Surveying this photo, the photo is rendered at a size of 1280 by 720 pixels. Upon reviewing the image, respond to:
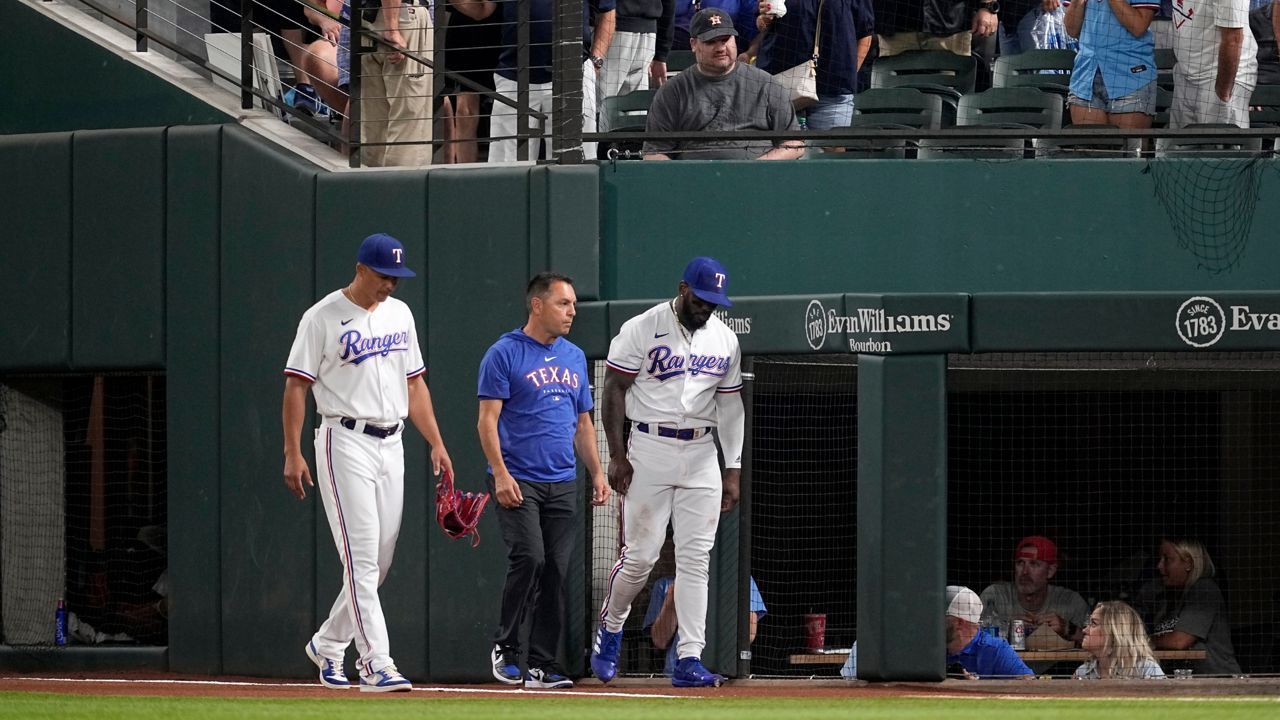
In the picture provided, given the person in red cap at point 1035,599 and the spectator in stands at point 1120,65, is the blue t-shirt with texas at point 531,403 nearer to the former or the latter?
the person in red cap at point 1035,599

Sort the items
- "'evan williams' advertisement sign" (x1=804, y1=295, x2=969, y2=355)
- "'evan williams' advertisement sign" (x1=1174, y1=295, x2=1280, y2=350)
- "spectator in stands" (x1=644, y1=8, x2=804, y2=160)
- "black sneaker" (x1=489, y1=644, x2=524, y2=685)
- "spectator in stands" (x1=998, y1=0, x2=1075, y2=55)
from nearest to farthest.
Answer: "black sneaker" (x1=489, y1=644, x2=524, y2=685) < "'evan williams' advertisement sign" (x1=1174, y1=295, x2=1280, y2=350) < "'evan williams' advertisement sign" (x1=804, y1=295, x2=969, y2=355) < "spectator in stands" (x1=644, y1=8, x2=804, y2=160) < "spectator in stands" (x1=998, y1=0, x2=1075, y2=55)

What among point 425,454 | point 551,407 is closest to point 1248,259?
point 551,407

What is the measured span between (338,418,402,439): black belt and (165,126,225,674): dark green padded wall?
195 centimetres

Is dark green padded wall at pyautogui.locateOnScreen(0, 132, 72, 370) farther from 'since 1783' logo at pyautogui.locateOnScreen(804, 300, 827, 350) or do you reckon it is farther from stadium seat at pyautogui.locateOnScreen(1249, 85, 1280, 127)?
stadium seat at pyautogui.locateOnScreen(1249, 85, 1280, 127)

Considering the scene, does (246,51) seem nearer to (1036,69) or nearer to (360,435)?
(360,435)

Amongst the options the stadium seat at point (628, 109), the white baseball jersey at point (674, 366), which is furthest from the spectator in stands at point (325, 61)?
the white baseball jersey at point (674, 366)

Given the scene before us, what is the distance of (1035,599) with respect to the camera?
27.9ft

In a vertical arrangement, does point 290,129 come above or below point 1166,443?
above

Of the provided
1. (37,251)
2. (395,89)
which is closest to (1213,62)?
(395,89)

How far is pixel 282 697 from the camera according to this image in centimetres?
646

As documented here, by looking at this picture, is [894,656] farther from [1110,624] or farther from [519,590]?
[519,590]

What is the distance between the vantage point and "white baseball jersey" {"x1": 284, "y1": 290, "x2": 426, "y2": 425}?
261 inches

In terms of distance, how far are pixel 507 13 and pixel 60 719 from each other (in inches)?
199

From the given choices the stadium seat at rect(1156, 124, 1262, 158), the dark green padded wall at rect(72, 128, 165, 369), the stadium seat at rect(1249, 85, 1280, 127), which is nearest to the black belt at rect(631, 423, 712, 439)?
the stadium seat at rect(1156, 124, 1262, 158)
